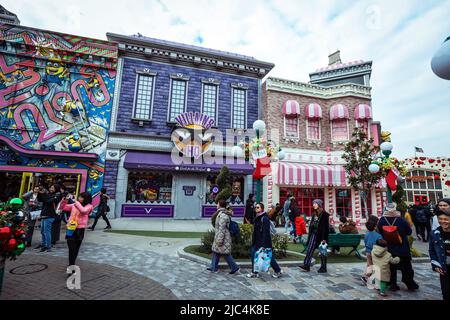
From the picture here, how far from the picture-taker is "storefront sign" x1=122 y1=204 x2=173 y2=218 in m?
13.5

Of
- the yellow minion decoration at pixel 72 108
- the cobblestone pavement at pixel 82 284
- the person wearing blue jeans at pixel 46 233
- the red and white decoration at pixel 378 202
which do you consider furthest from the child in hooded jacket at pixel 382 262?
the yellow minion decoration at pixel 72 108

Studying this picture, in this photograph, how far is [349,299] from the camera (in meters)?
4.25

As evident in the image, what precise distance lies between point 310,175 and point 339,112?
18.5ft

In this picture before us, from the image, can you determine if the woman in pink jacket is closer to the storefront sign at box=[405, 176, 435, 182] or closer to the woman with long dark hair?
the woman with long dark hair

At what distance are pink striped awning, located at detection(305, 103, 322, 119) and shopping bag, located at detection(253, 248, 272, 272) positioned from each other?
556 inches

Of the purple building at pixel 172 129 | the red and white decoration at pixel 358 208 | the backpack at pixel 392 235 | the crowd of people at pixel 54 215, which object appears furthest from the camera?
the red and white decoration at pixel 358 208

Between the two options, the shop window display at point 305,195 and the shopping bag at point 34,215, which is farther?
the shop window display at point 305,195

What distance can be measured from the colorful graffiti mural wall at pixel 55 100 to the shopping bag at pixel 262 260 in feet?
38.6

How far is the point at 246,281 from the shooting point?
16.3 feet

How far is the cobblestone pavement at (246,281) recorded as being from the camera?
4.32 metres

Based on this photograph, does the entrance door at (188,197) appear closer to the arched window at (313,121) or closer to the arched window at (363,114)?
the arched window at (313,121)

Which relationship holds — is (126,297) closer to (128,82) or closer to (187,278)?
(187,278)

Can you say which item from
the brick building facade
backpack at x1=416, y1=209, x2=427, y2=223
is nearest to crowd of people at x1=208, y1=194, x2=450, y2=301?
backpack at x1=416, y1=209, x2=427, y2=223
